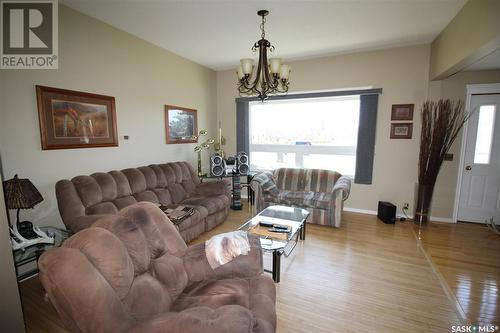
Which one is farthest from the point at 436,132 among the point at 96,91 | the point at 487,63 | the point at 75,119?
the point at 75,119

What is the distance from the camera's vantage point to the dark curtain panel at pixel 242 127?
15.9 feet

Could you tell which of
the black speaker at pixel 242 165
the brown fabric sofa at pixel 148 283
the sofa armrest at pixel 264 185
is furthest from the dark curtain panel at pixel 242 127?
the brown fabric sofa at pixel 148 283

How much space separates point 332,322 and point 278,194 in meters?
2.27

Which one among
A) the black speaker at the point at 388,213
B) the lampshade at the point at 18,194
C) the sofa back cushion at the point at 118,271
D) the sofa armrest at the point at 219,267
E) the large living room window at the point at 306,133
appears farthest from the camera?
the large living room window at the point at 306,133

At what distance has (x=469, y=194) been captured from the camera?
371 centimetres

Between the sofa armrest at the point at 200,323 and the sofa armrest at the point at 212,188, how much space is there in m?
2.65

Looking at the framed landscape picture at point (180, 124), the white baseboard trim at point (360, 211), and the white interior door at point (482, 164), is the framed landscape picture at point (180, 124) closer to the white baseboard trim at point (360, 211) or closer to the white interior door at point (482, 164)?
the white baseboard trim at point (360, 211)

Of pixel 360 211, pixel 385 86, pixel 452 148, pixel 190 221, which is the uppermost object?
pixel 385 86

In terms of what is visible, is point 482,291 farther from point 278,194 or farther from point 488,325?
point 278,194

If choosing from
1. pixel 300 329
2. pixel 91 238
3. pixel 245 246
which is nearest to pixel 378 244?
pixel 300 329

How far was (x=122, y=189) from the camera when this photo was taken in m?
2.78

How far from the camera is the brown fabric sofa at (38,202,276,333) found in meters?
0.97

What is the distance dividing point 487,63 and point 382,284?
3.29 m

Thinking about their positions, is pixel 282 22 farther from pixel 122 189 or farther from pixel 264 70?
pixel 122 189
